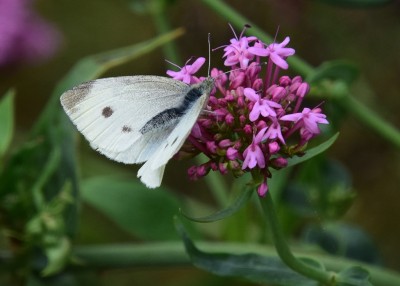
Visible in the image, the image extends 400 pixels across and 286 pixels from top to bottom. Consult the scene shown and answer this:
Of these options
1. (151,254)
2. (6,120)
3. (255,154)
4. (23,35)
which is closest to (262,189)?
(255,154)

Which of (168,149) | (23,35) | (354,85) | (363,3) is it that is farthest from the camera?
(23,35)

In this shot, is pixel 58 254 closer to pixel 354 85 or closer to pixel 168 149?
pixel 168 149

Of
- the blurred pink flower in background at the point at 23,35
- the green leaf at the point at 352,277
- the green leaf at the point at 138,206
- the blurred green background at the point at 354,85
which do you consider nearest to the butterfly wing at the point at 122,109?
the green leaf at the point at 352,277

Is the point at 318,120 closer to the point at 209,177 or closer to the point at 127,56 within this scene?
the point at 127,56

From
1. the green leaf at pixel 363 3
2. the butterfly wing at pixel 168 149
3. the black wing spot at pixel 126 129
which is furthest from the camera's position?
the green leaf at pixel 363 3

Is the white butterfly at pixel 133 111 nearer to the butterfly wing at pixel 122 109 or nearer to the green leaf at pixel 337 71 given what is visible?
the butterfly wing at pixel 122 109

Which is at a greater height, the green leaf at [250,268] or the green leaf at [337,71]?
the green leaf at [337,71]

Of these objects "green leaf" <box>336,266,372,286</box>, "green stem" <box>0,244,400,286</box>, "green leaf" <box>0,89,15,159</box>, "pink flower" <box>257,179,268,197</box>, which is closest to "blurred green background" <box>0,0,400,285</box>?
"green stem" <box>0,244,400,286</box>
